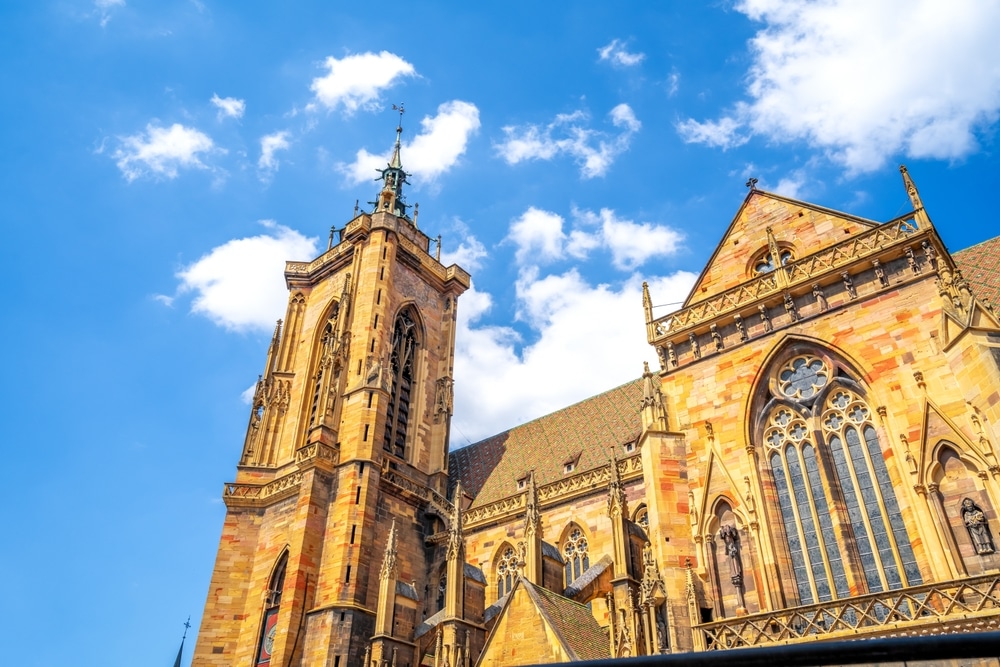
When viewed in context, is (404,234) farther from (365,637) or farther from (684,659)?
(684,659)

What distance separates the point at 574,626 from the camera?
47.9ft

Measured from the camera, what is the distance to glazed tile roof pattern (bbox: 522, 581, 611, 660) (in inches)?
546

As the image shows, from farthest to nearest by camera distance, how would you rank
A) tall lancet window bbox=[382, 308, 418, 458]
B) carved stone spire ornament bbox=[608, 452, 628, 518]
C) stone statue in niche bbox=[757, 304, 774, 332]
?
tall lancet window bbox=[382, 308, 418, 458]
carved stone spire ornament bbox=[608, 452, 628, 518]
stone statue in niche bbox=[757, 304, 774, 332]

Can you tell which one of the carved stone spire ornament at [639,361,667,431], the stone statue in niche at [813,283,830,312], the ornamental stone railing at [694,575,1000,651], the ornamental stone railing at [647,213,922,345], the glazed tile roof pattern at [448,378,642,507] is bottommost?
the ornamental stone railing at [694,575,1000,651]

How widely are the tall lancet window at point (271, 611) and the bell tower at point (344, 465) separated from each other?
0.13 feet

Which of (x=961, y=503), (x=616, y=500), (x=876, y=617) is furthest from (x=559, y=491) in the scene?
(x=961, y=503)

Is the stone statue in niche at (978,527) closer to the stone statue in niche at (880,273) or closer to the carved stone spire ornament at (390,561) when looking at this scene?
the stone statue in niche at (880,273)

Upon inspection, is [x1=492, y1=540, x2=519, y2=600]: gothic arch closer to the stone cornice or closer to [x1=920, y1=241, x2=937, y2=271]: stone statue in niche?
the stone cornice

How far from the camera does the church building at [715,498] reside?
37.5 ft

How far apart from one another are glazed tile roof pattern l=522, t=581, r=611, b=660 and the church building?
0.08m

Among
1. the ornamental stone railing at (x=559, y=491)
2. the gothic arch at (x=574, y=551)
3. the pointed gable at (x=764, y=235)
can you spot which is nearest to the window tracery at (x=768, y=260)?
the pointed gable at (x=764, y=235)

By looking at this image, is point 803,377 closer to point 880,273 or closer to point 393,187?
point 880,273

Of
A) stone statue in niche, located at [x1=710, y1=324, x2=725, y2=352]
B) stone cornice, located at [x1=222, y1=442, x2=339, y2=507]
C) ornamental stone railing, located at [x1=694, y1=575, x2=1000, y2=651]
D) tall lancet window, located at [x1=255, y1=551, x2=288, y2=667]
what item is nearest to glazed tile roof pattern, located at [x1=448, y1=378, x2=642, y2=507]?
stone cornice, located at [x1=222, y1=442, x2=339, y2=507]

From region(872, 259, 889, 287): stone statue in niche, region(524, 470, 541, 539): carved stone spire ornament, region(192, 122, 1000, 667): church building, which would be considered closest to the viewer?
region(192, 122, 1000, 667): church building
